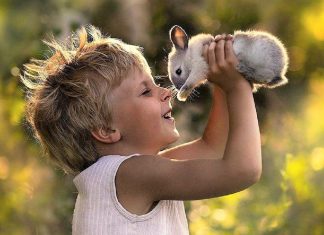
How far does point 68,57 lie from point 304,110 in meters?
2.01

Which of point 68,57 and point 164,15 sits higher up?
→ point 164,15

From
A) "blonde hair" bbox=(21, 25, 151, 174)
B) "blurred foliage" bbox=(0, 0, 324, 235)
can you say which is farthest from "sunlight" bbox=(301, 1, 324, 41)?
"blonde hair" bbox=(21, 25, 151, 174)

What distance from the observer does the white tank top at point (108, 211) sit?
2443mm

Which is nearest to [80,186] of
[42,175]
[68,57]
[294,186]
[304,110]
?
[68,57]

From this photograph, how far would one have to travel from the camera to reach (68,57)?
2.67 metres

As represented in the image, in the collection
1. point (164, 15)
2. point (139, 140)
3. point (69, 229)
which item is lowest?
point (69, 229)

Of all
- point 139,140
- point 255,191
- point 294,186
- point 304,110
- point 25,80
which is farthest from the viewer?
point 304,110

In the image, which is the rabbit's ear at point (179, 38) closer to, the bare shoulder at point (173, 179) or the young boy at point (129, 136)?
the young boy at point (129, 136)

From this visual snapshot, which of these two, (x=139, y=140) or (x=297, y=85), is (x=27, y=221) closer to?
(x=297, y=85)

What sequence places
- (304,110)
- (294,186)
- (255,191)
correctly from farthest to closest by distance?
1. (304,110)
2. (255,191)
3. (294,186)

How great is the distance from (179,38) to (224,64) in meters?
0.37

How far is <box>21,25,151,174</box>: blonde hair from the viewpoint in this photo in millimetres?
2537

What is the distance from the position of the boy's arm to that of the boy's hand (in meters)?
0.32

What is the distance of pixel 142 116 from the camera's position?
2.52 metres
